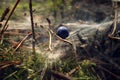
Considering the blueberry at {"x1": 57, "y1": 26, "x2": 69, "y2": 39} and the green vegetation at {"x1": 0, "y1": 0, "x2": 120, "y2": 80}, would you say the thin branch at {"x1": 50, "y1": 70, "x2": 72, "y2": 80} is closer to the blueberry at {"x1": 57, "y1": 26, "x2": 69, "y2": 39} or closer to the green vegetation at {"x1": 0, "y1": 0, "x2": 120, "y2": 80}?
the green vegetation at {"x1": 0, "y1": 0, "x2": 120, "y2": 80}

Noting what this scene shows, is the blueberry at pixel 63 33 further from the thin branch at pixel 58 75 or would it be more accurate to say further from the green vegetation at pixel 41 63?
the thin branch at pixel 58 75

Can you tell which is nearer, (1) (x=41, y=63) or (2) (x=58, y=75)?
(2) (x=58, y=75)

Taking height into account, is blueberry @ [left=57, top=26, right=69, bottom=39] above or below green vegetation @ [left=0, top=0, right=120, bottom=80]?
above

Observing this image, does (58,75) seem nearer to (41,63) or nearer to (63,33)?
(41,63)

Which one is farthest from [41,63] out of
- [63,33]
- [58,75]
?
[63,33]

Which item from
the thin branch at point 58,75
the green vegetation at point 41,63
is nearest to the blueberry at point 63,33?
the green vegetation at point 41,63

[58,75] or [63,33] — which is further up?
[63,33]

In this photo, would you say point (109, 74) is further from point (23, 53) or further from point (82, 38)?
point (23, 53)

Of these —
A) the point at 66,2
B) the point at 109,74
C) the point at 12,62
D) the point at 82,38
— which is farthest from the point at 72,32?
the point at 66,2

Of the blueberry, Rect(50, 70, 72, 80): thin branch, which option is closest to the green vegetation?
Rect(50, 70, 72, 80): thin branch

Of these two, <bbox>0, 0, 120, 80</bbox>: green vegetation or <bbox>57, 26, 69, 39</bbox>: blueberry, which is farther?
<bbox>57, 26, 69, 39</bbox>: blueberry

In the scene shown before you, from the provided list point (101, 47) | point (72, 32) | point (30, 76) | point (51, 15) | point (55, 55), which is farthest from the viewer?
point (51, 15)
